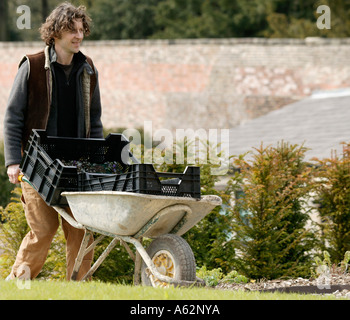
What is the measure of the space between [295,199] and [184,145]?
147 cm

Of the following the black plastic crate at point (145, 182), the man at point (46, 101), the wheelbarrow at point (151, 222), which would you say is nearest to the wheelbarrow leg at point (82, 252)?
the wheelbarrow at point (151, 222)

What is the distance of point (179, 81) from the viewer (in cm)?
2923

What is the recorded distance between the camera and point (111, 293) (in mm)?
4891

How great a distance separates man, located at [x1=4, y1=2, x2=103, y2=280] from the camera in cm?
577

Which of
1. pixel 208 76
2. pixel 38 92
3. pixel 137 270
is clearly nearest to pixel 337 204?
pixel 137 270

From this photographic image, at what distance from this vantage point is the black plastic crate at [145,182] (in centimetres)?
508

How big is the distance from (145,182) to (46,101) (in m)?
1.25

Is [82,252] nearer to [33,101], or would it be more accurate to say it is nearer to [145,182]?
[145,182]

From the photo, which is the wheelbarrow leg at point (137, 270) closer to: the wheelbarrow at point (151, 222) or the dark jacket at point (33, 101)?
the wheelbarrow at point (151, 222)

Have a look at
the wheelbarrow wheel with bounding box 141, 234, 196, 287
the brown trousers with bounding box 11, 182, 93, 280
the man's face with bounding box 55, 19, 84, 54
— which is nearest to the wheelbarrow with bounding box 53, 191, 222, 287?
the wheelbarrow wheel with bounding box 141, 234, 196, 287

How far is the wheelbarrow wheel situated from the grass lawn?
6.1 inches

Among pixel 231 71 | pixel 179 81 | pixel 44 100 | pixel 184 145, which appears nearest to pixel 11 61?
pixel 179 81
